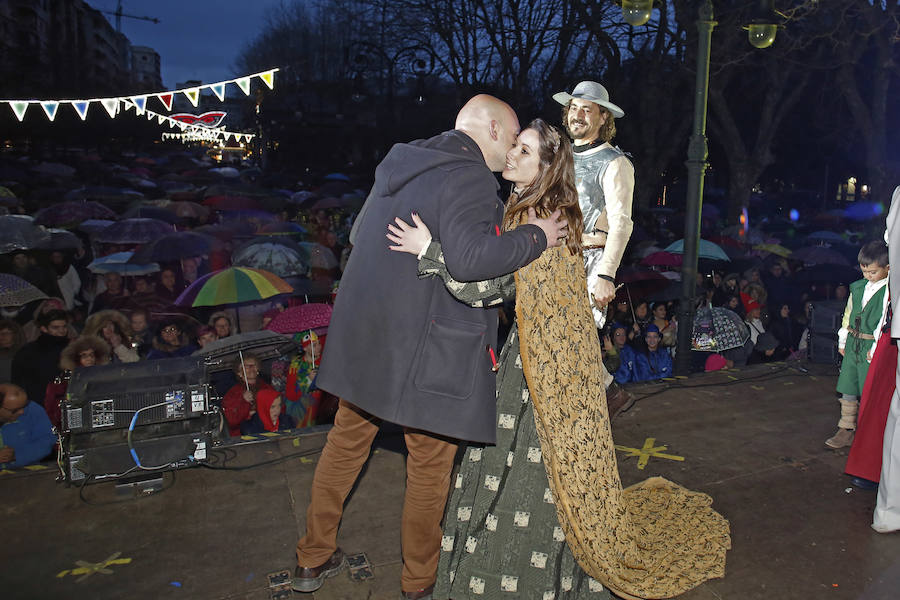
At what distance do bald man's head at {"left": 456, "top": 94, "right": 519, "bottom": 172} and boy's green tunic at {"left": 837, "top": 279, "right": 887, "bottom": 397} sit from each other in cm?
327

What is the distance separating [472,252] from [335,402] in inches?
147

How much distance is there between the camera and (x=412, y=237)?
2730 mm

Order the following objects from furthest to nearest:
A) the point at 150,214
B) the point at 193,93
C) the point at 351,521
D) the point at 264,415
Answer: the point at 150,214
the point at 193,93
the point at 264,415
the point at 351,521

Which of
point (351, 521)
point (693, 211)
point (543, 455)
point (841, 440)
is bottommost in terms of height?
point (351, 521)

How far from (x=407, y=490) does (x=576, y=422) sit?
0.77 metres

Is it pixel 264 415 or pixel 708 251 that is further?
pixel 708 251

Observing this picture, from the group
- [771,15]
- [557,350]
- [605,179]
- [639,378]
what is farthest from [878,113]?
[557,350]

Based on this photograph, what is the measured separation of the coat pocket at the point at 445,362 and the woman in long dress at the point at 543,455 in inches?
6.1

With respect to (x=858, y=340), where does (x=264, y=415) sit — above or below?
below

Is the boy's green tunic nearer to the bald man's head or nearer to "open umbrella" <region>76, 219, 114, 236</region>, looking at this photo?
the bald man's head

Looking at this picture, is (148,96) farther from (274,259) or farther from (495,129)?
(495,129)

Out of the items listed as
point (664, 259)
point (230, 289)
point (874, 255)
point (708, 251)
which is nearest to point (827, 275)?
point (708, 251)

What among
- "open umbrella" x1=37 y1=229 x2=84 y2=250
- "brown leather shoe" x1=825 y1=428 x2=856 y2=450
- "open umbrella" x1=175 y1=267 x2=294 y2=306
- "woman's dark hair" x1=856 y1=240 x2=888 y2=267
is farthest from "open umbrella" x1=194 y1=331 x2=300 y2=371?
"open umbrella" x1=37 y1=229 x2=84 y2=250

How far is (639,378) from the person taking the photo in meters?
7.38
